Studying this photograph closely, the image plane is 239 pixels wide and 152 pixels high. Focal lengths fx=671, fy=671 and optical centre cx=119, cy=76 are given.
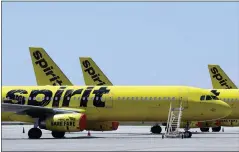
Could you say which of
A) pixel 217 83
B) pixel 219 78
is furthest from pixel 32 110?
pixel 219 78

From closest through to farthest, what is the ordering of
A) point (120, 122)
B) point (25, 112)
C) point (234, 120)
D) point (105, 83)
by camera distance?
point (25, 112), point (120, 122), point (234, 120), point (105, 83)

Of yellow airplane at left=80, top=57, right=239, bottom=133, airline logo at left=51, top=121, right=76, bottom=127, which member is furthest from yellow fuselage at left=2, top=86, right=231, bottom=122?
yellow airplane at left=80, top=57, right=239, bottom=133

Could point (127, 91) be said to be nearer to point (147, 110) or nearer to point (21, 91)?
point (147, 110)

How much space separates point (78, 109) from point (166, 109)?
6965 millimetres

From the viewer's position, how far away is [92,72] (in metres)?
75.8

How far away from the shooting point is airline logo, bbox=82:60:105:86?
7481 centimetres

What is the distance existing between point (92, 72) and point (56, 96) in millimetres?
22215

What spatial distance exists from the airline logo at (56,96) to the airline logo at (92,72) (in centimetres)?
2039

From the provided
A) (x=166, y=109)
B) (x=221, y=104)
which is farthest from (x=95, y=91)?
(x=221, y=104)

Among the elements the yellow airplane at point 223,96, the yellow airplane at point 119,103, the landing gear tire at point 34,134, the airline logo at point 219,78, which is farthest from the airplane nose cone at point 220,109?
the airline logo at point 219,78

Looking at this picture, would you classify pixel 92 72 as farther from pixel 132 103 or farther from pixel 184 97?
pixel 184 97

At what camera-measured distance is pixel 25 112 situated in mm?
51375

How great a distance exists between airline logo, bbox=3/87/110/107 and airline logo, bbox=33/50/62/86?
13.7 metres

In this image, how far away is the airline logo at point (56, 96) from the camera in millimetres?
53312
